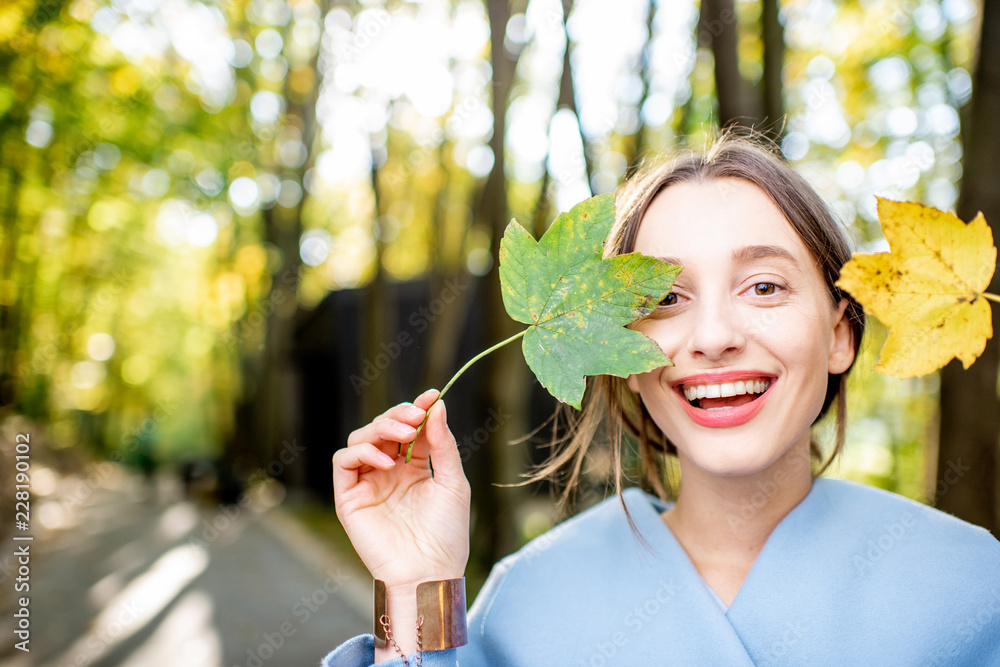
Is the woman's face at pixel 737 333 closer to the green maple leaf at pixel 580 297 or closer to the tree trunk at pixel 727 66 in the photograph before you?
the green maple leaf at pixel 580 297

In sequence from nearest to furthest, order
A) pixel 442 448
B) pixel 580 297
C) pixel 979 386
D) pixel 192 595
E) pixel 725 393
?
1. pixel 580 297
2. pixel 725 393
3. pixel 442 448
4. pixel 979 386
5. pixel 192 595

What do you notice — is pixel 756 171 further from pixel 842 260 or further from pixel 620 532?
pixel 620 532

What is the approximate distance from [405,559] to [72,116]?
10.6m

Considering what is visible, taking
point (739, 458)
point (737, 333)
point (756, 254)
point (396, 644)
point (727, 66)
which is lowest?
point (396, 644)

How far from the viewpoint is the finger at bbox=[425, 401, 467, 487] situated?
4.95 feet

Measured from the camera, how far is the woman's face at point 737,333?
1413mm

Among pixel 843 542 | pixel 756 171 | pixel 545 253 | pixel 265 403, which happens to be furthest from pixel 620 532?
pixel 265 403

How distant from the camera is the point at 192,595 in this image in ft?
26.3

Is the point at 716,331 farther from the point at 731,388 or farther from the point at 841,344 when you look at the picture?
the point at 841,344

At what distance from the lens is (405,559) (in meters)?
1.47

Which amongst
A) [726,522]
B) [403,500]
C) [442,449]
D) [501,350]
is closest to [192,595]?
[501,350]

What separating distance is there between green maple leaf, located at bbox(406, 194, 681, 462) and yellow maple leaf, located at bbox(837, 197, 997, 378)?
13.6 inches

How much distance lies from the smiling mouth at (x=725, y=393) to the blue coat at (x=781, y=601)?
14.2 inches

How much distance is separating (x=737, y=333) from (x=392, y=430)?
74cm
